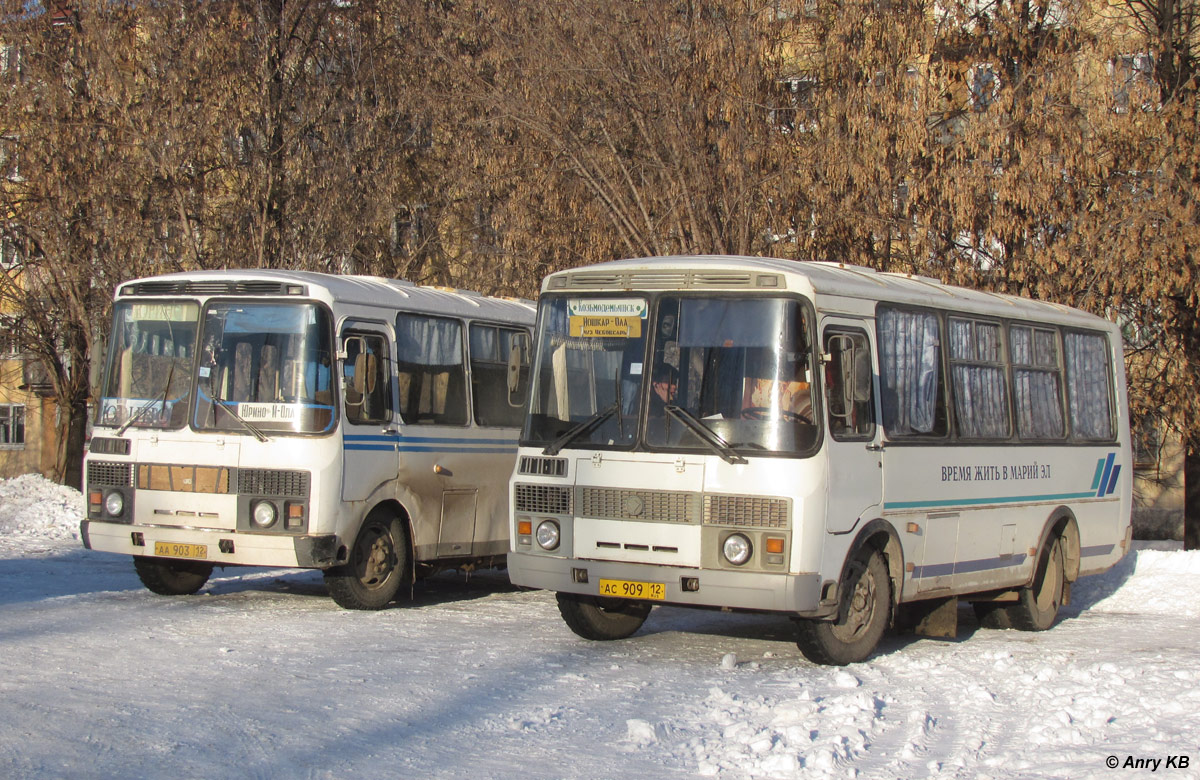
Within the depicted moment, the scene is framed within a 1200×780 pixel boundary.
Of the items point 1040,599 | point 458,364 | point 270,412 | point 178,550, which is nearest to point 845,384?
point 1040,599

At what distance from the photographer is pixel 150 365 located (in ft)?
41.7

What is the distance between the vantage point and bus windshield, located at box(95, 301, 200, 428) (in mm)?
12508

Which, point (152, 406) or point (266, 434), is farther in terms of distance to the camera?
point (152, 406)

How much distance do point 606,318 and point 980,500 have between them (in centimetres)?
394

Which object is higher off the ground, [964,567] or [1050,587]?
[964,567]

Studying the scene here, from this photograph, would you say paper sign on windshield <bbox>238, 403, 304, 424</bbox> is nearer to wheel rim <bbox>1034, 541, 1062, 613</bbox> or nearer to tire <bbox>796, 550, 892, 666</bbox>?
tire <bbox>796, 550, 892, 666</bbox>

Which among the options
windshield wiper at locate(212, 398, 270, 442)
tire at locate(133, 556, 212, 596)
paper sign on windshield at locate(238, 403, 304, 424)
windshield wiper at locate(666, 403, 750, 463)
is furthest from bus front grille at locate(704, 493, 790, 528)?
tire at locate(133, 556, 212, 596)

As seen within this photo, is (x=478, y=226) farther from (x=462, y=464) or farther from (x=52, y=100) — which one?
(x=462, y=464)

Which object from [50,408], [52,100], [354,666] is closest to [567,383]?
[354,666]

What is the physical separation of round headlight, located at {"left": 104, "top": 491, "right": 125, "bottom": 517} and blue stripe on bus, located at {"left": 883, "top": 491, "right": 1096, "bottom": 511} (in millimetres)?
6782

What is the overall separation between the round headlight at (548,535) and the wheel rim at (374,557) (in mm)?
2848

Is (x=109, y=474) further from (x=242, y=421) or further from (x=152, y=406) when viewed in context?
(x=242, y=421)

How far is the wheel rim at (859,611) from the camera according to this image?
33.6ft

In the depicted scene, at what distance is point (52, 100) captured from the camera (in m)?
23.8
